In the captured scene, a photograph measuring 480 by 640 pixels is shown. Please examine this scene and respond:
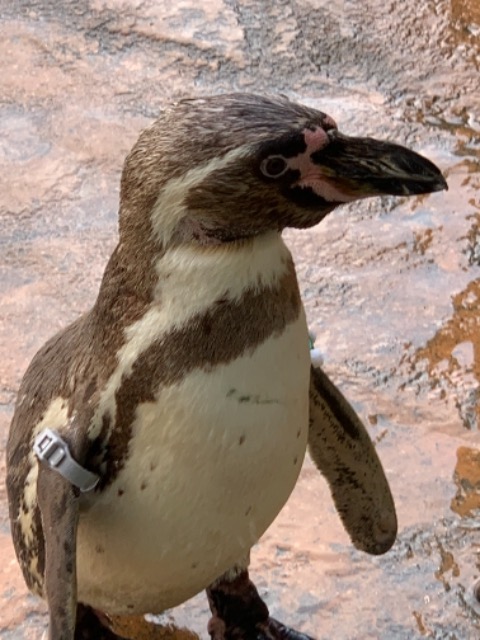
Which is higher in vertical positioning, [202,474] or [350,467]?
[202,474]

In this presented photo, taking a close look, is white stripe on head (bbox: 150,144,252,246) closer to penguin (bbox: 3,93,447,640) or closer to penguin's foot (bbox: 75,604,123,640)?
penguin (bbox: 3,93,447,640)

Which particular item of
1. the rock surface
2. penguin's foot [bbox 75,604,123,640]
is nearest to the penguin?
penguin's foot [bbox 75,604,123,640]

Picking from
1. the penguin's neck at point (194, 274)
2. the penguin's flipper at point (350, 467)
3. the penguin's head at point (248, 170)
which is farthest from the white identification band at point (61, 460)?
the penguin's flipper at point (350, 467)

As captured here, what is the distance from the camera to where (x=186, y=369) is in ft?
4.57

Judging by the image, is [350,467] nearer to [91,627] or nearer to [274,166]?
[91,627]

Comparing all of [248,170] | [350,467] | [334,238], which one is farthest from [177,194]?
[334,238]

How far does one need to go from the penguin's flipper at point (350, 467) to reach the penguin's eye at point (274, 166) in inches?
17.7

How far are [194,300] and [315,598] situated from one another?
2.41 ft

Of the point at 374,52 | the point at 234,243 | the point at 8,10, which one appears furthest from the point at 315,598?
the point at 8,10

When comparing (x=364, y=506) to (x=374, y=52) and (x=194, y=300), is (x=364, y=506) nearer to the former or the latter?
(x=194, y=300)

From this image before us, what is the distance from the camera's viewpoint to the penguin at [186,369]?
1.32m

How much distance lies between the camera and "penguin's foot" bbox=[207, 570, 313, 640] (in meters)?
1.79

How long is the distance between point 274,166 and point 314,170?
1.8 inches

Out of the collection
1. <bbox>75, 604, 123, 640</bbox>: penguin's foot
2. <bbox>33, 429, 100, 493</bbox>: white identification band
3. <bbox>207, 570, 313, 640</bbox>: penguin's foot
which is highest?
<bbox>33, 429, 100, 493</bbox>: white identification band
